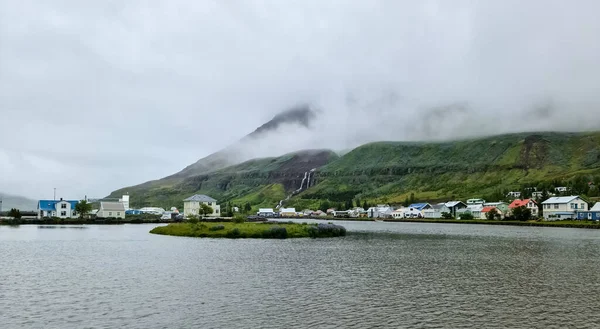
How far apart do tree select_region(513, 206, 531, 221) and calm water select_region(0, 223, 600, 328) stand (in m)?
104

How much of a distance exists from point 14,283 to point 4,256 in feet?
63.0

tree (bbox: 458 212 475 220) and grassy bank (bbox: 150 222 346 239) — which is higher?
grassy bank (bbox: 150 222 346 239)

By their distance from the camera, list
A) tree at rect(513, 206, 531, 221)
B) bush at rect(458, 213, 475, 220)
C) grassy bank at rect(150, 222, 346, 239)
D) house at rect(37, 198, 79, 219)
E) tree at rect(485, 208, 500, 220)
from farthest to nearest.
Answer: bush at rect(458, 213, 475, 220), tree at rect(485, 208, 500, 220), house at rect(37, 198, 79, 219), tree at rect(513, 206, 531, 221), grassy bank at rect(150, 222, 346, 239)

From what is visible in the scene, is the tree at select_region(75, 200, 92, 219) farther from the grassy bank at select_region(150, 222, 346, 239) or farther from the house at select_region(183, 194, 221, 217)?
the grassy bank at select_region(150, 222, 346, 239)

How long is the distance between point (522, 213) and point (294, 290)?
138 m

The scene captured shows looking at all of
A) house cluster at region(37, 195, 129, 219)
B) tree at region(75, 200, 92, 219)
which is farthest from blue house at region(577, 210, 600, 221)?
tree at region(75, 200, 92, 219)

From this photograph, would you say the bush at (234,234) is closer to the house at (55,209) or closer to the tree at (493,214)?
the house at (55,209)

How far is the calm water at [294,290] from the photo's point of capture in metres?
23.6

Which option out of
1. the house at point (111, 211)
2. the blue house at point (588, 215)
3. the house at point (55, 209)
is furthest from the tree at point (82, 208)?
the blue house at point (588, 215)

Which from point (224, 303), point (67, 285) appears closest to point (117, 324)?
point (224, 303)

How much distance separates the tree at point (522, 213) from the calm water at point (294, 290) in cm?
10394

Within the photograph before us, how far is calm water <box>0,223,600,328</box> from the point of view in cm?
2364

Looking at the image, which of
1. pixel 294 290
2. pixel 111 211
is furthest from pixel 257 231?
pixel 111 211

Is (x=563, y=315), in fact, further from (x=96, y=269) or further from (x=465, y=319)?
(x=96, y=269)
